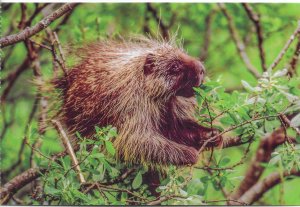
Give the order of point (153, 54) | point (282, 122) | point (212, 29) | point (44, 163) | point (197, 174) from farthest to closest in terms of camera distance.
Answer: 1. point (212, 29)
2. point (197, 174)
3. point (153, 54)
4. point (44, 163)
5. point (282, 122)

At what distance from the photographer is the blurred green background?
2750mm

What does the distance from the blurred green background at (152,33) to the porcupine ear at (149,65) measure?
0.33 metres

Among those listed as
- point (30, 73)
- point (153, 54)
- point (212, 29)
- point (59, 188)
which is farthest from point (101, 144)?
point (212, 29)

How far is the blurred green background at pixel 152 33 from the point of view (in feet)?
9.02

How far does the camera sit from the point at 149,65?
7.55 feet

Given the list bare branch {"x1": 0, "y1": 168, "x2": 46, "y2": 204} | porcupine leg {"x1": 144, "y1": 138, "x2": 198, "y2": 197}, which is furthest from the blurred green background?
porcupine leg {"x1": 144, "y1": 138, "x2": 198, "y2": 197}

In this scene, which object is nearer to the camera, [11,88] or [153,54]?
[153,54]

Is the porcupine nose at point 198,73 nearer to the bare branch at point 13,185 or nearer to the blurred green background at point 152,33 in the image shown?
the blurred green background at point 152,33

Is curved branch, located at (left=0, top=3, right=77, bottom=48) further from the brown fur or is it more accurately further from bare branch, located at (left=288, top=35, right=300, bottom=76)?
bare branch, located at (left=288, top=35, right=300, bottom=76)

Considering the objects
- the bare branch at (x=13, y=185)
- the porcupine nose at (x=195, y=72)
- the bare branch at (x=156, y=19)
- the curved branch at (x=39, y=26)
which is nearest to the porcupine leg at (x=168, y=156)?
the porcupine nose at (x=195, y=72)

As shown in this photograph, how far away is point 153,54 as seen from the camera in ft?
7.68

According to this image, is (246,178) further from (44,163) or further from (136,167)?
(44,163)

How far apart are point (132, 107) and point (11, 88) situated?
0.88m

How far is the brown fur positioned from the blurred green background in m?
0.27
